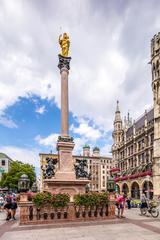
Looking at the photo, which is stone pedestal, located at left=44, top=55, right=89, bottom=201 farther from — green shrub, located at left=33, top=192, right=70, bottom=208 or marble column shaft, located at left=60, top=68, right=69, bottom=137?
green shrub, located at left=33, top=192, right=70, bottom=208

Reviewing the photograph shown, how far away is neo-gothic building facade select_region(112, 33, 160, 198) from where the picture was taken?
5500 centimetres

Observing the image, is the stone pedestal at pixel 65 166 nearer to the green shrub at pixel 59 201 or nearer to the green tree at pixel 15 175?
the green shrub at pixel 59 201

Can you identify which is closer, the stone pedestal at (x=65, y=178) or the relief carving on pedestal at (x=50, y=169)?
the stone pedestal at (x=65, y=178)

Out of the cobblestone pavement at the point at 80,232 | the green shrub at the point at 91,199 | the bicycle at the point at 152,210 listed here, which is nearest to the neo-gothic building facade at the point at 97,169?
the bicycle at the point at 152,210

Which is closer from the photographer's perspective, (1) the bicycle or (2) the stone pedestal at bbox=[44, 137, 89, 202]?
(1) the bicycle

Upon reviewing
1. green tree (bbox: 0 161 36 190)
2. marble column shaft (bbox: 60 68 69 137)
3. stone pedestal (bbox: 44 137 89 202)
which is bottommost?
green tree (bbox: 0 161 36 190)

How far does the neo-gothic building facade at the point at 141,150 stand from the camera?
180 feet

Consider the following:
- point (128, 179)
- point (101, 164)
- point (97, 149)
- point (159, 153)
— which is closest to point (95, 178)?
point (101, 164)

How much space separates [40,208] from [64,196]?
5.74ft

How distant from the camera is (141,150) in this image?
219ft

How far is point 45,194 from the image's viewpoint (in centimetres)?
1689

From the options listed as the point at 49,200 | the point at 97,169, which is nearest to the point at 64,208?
the point at 49,200

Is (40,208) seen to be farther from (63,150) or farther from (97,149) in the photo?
(97,149)

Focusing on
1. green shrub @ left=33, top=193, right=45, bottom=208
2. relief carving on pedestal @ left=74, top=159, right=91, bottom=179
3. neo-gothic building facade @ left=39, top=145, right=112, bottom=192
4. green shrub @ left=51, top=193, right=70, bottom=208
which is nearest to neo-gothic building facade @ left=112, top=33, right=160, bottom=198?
relief carving on pedestal @ left=74, top=159, right=91, bottom=179
